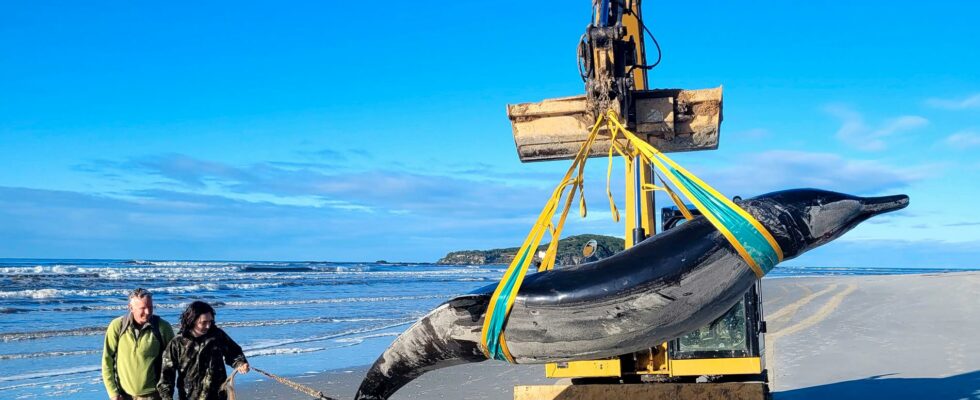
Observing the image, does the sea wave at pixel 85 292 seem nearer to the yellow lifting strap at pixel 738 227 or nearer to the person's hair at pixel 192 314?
the person's hair at pixel 192 314

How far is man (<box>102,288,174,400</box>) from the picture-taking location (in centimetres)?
609

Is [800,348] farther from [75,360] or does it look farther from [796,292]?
[796,292]

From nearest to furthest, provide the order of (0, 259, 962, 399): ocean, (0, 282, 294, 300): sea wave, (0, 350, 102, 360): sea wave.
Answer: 1. (0, 259, 962, 399): ocean
2. (0, 350, 102, 360): sea wave
3. (0, 282, 294, 300): sea wave

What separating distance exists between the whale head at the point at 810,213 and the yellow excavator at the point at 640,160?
0.82 meters

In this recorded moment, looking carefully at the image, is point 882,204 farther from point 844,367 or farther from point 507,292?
point 844,367

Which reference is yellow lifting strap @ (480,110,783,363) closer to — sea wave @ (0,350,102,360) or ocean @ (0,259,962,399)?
ocean @ (0,259,962,399)

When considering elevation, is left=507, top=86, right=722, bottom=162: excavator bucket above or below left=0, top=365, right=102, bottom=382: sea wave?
above

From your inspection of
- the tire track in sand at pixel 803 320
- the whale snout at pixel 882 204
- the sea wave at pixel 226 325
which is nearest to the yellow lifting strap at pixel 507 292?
the whale snout at pixel 882 204

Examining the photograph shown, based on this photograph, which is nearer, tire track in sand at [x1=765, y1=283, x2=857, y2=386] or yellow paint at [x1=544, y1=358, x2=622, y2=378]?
yellow paint at [x1=544, y1=358, x2=622, y2=378]

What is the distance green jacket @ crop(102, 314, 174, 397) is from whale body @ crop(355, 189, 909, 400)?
8.73ft

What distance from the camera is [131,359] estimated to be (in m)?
6.09

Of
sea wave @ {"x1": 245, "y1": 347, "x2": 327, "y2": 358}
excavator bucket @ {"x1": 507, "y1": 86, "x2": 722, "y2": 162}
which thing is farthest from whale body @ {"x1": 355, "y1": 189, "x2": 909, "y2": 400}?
sea wave @ {"x1": 245, "y1": 347, "x2": 327, "y2": 358}

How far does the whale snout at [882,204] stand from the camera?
436cm

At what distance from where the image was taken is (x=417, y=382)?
37.4ft
